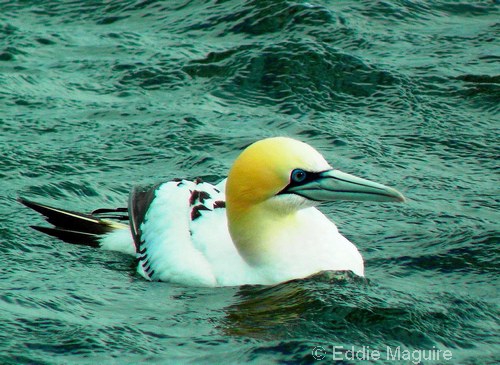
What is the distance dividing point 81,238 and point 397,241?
2.42 metres

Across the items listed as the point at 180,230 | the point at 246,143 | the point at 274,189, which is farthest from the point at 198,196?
the point at 246,143

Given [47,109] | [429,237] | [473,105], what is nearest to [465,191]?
[429,237]

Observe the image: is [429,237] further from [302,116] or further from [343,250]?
[302,116]

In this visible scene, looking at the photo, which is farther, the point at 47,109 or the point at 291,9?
the point at 291,9

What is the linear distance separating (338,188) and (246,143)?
120 inches

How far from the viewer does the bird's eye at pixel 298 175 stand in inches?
335

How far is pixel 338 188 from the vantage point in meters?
8.52

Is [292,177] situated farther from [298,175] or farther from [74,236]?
[74,236]

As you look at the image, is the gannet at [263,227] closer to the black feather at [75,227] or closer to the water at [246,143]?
the water at [246,143]

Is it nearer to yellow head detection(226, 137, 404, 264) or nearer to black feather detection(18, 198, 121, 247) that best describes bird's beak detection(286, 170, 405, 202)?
yellow head detection(226, 137, 404, 264)

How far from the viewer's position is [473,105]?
12164mm

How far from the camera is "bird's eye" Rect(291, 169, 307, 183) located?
8.52 meters

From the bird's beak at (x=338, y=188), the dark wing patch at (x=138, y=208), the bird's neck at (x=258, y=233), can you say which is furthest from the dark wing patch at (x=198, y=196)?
the bird's beak at (x=338, y=188)

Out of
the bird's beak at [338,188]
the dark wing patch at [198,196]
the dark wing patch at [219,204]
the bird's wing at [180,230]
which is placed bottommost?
the bird's wing at [180,230]
